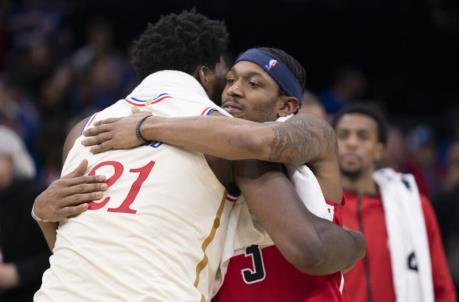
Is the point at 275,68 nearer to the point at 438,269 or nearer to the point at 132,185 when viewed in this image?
the point at 132,185

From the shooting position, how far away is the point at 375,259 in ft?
19.4

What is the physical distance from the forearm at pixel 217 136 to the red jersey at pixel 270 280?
0.54 metres

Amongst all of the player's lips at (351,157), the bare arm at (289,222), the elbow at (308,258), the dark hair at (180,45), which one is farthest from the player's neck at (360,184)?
the elbow at (308,258)

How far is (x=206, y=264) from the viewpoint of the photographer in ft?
12.7

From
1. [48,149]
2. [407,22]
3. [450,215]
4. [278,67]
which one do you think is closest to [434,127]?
[407,22]

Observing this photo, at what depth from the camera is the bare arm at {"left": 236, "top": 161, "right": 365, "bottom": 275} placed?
12.3 feet

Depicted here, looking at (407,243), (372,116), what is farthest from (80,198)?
(372,116)

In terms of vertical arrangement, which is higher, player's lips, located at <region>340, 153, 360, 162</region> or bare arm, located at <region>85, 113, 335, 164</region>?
bare arm, located at <region>85, 113, 335, 164</region>

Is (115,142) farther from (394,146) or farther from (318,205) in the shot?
(394,146)

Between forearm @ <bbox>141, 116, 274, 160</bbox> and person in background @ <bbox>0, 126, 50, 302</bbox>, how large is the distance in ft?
7.96

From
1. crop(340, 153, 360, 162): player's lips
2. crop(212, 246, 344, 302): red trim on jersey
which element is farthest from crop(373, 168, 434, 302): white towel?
crop(212, 246, 344, 302): red trim on jersey

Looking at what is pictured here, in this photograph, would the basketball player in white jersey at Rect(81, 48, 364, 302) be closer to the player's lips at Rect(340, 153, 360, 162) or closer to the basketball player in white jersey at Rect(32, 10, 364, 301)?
the basketball player in white jersey at Rect(32, 10, 364, 301)

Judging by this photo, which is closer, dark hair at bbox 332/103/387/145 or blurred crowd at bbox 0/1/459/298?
dark hair at bbox 332/103/387/145

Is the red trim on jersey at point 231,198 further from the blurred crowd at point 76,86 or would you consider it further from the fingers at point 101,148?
the blurred crowd at point 76,86
